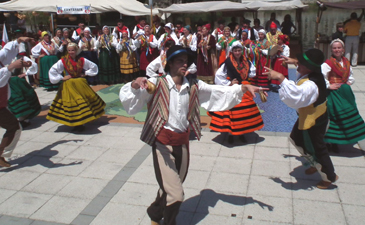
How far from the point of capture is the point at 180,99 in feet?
10.8

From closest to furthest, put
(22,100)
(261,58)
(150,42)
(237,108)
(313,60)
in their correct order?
(313,60)
(237,108)
(22,100)
(261,58)
(150,42)

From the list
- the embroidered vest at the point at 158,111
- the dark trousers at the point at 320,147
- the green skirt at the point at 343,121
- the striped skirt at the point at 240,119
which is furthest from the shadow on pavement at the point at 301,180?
the embroidered vest at the point at 158,111

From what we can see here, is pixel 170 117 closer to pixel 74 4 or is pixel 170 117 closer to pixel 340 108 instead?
pixel 340 108

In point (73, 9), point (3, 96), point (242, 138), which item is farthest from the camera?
point (73, 9)

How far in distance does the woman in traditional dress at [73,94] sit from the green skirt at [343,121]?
13.1 ft

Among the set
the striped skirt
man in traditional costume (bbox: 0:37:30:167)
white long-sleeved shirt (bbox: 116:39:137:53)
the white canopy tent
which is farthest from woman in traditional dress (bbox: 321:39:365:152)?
the white canopy tent

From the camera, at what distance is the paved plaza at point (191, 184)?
3795 mm

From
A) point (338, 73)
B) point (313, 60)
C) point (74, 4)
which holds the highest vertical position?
point (74, 4)

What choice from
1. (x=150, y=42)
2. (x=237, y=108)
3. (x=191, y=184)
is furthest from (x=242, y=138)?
(x=150, y=42)

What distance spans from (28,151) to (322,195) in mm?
4333

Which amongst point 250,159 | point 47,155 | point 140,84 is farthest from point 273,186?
point 47,155

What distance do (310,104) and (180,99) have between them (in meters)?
1.49

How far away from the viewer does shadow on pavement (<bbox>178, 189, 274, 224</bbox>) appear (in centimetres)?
386

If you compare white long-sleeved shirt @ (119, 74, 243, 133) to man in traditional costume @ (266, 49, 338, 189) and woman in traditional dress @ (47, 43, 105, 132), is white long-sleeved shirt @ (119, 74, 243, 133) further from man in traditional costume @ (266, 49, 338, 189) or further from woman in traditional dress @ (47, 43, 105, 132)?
woman in traditional dress @ (47, 43, 105, 132)
